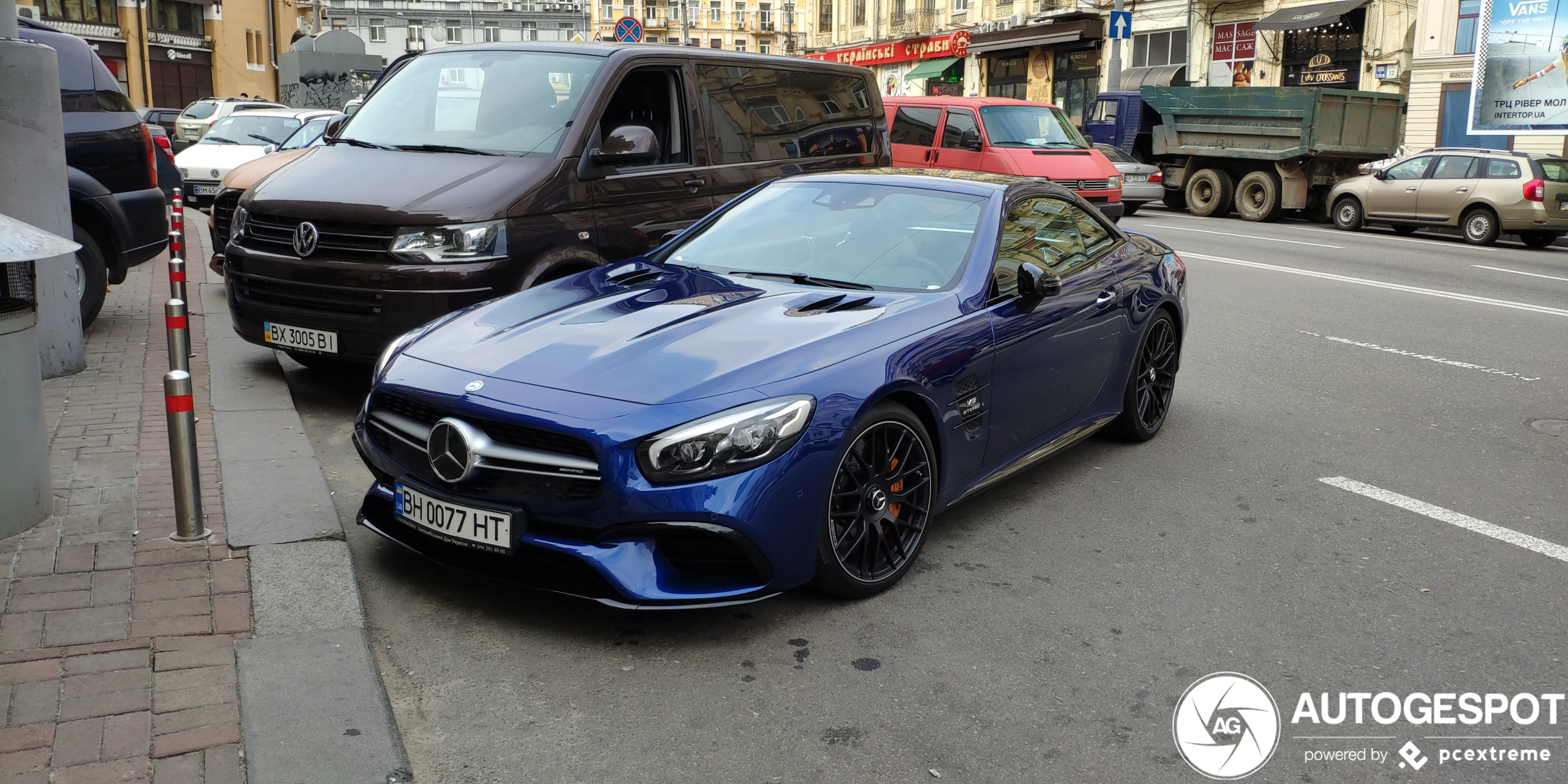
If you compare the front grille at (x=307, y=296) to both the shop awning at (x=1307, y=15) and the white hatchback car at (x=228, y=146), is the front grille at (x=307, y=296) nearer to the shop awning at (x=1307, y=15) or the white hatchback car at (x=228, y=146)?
the white hatchback car at (x=228, y=146)

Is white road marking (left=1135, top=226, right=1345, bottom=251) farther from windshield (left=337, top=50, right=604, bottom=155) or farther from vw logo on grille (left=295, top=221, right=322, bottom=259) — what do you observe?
vw logo on grille (left=295, top=221, right=322, bottom=259)

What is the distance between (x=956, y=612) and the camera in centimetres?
409

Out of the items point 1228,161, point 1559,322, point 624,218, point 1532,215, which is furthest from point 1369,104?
point 624,218

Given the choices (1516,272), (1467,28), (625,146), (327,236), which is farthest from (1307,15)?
(327,236)

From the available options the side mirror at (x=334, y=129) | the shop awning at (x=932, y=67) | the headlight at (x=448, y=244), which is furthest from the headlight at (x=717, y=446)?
the shop awning at (x=932, y=67)

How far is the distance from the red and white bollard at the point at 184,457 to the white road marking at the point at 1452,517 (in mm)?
4627

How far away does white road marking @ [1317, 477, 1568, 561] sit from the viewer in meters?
4.85

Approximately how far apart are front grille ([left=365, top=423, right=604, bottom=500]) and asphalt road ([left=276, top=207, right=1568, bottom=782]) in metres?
0.43

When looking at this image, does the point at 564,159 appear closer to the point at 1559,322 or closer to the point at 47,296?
the point at 47,296

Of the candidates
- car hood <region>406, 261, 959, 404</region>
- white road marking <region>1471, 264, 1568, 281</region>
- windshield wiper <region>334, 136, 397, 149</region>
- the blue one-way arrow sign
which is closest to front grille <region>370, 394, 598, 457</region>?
car hood <region>406, 261, 959, 404</region>

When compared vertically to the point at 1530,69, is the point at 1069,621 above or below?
below

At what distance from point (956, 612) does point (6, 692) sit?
8.83ft

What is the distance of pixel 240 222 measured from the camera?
6.70 m

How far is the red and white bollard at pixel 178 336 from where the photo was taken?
450 cm
